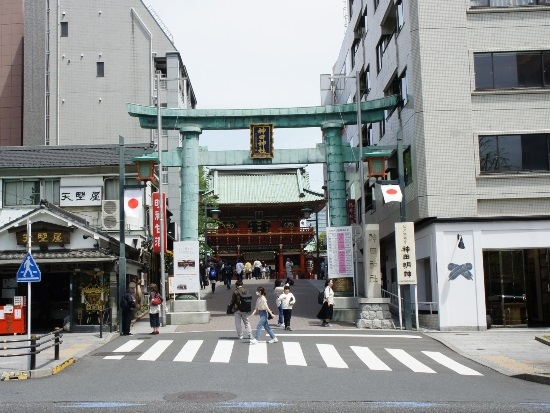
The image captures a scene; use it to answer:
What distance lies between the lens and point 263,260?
60.2 meters

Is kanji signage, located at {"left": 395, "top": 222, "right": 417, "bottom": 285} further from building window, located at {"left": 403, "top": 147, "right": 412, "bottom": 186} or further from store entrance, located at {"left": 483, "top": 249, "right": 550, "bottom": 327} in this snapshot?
building window, located at {"left": 403, "top": 147, "right": 412, "bottom": 186}

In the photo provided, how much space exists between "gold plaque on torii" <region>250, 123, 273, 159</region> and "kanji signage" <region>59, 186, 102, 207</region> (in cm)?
1187

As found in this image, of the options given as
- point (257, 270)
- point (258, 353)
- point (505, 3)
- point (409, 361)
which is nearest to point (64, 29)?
point (257, 270)

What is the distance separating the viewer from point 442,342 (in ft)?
69.4

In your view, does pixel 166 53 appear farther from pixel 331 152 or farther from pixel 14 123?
pixel 331 152

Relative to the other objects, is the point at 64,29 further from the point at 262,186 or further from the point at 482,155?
the point at 482,155

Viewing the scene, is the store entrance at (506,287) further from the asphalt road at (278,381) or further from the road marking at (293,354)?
the road marking at (293,354)

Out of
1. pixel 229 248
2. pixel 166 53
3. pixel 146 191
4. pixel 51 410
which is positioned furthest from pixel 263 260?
pixel 51 410

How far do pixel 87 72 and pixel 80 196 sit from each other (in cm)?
2254

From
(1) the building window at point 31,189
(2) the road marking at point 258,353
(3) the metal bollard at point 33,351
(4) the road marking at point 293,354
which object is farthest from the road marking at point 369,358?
(1) the building window at point 31,189

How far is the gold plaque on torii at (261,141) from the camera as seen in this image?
96.1 feet

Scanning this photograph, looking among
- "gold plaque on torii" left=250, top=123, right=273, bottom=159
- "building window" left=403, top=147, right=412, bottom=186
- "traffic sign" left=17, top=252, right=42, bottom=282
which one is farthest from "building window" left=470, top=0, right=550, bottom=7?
"traffic sign" left=17, top=252, right=42, bottom=282

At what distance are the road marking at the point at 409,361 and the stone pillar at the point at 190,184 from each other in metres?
11.6

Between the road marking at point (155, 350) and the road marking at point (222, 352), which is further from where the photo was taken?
the road marking at point (155, 350)
